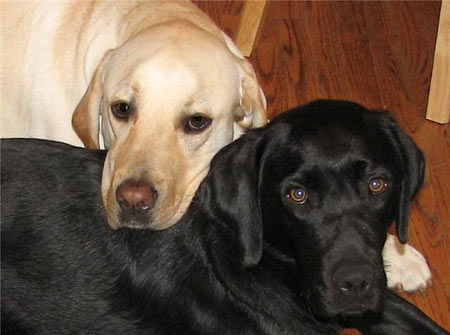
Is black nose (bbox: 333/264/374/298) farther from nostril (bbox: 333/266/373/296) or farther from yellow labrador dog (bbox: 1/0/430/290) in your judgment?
yellow labrador dog (bbox: 1/0/430/290)

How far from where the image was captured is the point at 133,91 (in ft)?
8.34

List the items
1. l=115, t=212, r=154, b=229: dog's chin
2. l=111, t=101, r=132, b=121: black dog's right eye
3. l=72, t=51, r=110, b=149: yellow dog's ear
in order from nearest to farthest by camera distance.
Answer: l=115, t=212, r=154, b=229: dog's chin, l=111, t=101, r=132, b=121: black dog's right eye, l=72, t=51, r=110, b=149: yellow dog's ear

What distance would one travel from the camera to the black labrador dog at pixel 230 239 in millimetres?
2209

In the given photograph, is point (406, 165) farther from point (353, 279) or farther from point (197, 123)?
point (197, 123)

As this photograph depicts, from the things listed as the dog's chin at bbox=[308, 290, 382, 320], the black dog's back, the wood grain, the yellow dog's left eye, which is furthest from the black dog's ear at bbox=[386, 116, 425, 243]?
the wood grain

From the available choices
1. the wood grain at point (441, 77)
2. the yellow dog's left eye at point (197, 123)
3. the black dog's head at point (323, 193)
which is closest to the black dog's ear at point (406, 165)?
the black dog's head at point (323, 193)

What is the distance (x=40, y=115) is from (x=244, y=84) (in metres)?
0.70

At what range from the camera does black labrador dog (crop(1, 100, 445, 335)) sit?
221cm

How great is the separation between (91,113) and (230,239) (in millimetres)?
686

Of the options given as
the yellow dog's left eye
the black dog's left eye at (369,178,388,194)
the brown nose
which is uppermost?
the black dog's left eye at (369,178,388,194)

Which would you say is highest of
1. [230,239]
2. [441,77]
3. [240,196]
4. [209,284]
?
[240,196]

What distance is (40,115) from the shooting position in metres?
3.00

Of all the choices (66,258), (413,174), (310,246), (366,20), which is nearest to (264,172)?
(310,246)

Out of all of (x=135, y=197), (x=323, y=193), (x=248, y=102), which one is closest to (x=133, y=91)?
(x=135, y=197)
